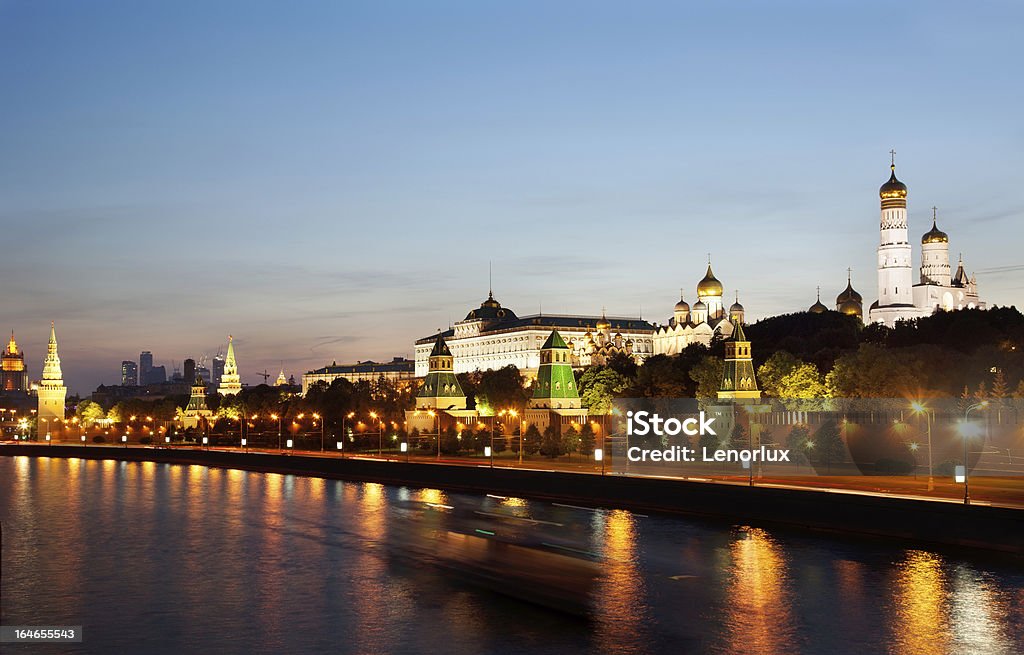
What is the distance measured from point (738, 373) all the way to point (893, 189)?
8977 cm

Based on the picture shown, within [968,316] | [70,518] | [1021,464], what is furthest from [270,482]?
[968,316]

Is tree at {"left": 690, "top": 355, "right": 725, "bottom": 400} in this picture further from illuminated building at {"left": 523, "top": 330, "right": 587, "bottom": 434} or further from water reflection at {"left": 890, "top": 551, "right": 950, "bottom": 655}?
water reflection at {"left": 890, "top": 551, "right": 950, "bottom": 655}

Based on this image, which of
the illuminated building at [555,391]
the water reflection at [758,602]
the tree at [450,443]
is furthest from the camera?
the illuminated building at [555,391]

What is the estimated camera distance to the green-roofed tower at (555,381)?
134 m

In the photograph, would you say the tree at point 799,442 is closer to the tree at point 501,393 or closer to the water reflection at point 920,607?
the water reflection at point 920,607

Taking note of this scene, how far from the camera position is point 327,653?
872 inches

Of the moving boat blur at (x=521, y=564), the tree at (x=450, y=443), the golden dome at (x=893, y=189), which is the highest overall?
the golden dome at (x=893, y=189)

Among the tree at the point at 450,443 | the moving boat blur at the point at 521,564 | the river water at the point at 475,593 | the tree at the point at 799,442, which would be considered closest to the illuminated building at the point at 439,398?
the tree at the point at 450,443

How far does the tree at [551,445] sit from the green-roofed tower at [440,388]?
31.2 m

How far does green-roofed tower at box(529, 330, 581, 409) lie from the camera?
133625 millimetres

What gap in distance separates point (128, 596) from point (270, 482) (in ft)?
153

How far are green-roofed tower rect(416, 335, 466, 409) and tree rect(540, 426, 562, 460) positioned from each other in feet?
102

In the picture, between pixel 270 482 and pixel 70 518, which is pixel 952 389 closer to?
pixel 270 482

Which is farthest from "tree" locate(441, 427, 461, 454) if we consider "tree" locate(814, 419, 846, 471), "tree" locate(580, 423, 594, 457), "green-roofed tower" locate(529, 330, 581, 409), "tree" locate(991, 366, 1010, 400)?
"tree" locate(991, 366, 1010, 400)
